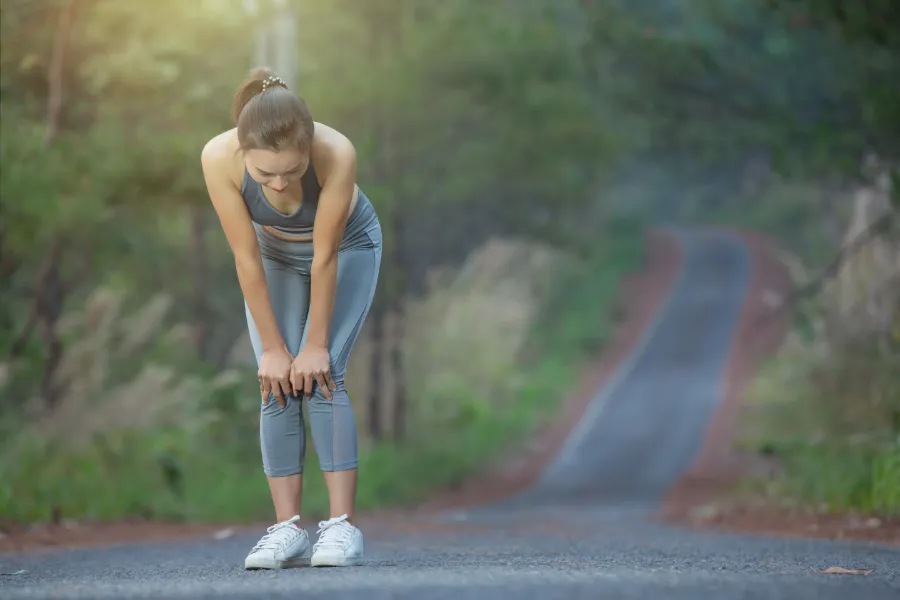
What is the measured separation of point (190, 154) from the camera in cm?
1207

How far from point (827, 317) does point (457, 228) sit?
17.7 meters

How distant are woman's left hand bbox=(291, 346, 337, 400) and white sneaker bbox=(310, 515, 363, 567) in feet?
1.68

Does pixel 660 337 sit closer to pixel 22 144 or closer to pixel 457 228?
pixel 457 228

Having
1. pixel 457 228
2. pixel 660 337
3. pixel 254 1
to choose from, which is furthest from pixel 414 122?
pixel 660 337

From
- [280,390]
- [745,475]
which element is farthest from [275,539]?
[745,475]

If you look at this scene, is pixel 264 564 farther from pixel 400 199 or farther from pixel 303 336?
pixel 400 199

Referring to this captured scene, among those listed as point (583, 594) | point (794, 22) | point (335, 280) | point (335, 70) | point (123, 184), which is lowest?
point (583, 594)

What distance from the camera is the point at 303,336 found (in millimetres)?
5684

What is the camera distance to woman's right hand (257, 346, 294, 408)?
18.3 ft

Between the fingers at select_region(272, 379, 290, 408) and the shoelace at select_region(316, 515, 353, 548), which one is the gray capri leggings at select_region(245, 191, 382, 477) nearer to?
the fingers at select_region(272, 379, 290, 408)

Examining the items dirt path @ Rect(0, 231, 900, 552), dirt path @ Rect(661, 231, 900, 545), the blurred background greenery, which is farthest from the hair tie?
the blurred background greenery

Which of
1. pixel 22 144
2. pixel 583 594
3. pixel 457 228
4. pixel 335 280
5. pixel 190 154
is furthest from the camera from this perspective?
pixel 457 228

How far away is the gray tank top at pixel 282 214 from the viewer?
552 cm

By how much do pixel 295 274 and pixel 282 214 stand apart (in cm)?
28
